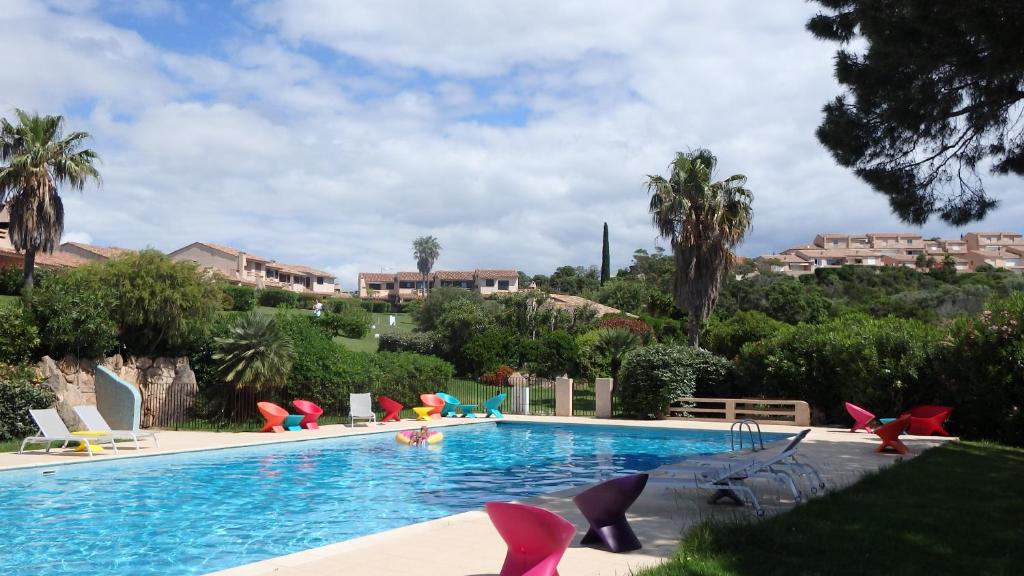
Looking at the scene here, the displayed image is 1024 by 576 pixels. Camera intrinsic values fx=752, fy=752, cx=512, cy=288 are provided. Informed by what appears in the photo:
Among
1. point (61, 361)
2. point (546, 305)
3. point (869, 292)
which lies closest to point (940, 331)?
point (61, 361)

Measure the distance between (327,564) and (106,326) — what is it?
14584 mm

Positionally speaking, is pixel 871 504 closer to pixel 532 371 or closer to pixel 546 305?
pixel 532 371

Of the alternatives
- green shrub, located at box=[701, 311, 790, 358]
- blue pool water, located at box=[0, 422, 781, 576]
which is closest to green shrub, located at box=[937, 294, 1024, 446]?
blue pool water, located at box=[0, 422, 781, 576]

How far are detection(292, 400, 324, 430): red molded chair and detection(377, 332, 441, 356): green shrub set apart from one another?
19.9 metres

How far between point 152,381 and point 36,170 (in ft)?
49.0

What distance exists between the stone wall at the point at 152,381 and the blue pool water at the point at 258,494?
4805mm

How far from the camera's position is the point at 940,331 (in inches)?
758

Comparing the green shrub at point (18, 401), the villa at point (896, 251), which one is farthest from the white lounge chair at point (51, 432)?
the villa at point (896, 251)

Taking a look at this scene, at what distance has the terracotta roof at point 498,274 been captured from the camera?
101m

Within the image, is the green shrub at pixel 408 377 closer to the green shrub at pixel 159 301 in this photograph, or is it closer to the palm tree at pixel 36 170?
the green shrub at pixel 159 301

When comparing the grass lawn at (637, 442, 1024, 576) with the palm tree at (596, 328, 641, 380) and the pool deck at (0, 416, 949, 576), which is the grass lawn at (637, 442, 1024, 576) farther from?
the palm tree at (596, 328, 641, 380)

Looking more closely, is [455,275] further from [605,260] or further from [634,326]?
[634,326]

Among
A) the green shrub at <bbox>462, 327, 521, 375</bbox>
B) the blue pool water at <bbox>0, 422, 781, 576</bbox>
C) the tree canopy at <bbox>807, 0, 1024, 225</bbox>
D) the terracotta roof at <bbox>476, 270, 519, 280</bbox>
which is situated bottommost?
the blue pool water at <bbox>0, 422, 781, 576</bbox>

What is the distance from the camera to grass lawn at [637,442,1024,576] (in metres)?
5.79
